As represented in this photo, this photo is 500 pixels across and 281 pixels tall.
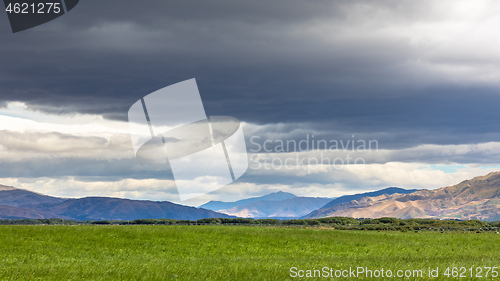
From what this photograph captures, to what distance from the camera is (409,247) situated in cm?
6650

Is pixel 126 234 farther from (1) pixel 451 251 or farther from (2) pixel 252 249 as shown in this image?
(1) pixel 451 251

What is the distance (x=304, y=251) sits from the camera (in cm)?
6206

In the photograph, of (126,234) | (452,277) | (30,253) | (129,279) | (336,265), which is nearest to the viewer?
(129,279)

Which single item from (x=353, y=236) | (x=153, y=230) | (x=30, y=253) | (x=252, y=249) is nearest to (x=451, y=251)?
(x=353, y=236)

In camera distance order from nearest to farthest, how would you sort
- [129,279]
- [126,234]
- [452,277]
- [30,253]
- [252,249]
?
[129,279]
[452,277]
[30,253]
[252,249]
[126,234]

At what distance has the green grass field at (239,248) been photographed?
4059 cm

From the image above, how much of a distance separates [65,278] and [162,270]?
5.93m

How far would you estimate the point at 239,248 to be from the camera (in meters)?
61.8

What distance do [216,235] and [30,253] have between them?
25.9m

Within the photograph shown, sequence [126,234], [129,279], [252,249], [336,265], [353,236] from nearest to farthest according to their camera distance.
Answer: [129,279] < [336,265] < [252,249] < [126,234] < [353,236]

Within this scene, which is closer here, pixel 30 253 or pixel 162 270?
pixel 162 270

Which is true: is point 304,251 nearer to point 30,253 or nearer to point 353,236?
point 353,236

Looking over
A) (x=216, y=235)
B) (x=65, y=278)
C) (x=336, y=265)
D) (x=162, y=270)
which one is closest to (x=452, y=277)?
(x=336, y=265)

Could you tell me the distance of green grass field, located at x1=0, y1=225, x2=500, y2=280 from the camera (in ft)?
133
